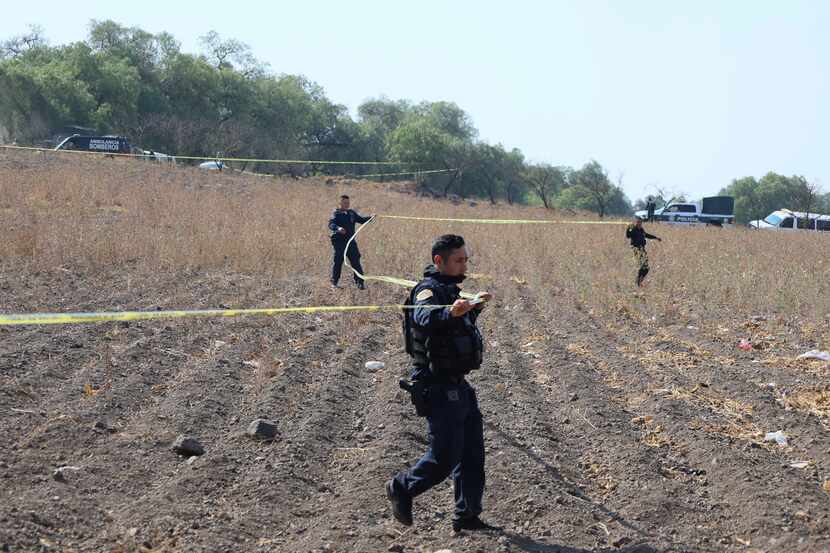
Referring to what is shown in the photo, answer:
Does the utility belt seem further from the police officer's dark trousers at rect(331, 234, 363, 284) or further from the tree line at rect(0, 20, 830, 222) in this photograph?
the tree line at rect(0, 20, 830, 222)

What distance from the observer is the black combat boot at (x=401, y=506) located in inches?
194

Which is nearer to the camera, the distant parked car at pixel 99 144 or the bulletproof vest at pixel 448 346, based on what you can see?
the bulletproof vest at pixel 448 346

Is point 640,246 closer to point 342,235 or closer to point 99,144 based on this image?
point 342,235

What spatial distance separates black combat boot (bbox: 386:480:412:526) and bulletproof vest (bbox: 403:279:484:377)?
668 millimetres

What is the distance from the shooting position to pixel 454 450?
15.7ft

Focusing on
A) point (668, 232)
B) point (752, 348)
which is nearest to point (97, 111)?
point (668, 232)

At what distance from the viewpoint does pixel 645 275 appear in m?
16.5

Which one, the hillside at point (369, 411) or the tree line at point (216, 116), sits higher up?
the tree line at point (216, 116)

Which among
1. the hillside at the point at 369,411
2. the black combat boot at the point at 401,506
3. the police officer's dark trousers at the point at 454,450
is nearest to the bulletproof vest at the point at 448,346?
the police officer's dark trousers at the point at 454,450

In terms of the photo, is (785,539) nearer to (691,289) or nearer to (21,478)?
(21,478)

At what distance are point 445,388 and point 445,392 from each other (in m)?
0.02

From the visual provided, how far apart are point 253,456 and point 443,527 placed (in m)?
1.59

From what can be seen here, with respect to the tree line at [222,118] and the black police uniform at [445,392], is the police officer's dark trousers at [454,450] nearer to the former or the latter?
the black police uniform at [445,392]

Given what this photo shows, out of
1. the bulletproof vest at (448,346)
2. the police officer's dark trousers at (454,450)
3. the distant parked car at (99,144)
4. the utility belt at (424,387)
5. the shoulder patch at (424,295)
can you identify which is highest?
the distant parked car at (99,144)
